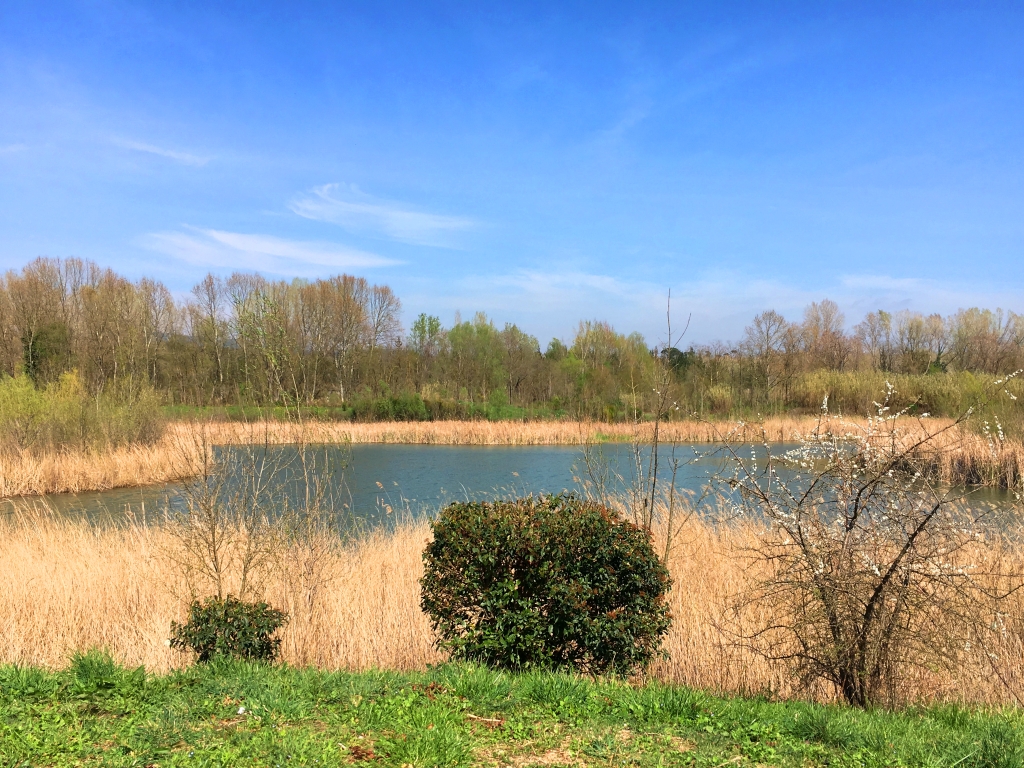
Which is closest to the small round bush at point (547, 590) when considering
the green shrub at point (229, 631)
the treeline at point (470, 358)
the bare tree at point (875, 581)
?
the bare tree at point (875, 581)

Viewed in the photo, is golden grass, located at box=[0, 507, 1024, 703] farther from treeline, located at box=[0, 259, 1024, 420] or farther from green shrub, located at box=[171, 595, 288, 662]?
treeline, located at box=[0, 259, 1024, 420]

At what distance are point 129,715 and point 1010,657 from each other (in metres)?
6.49

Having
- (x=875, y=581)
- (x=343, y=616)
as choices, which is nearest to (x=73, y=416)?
(x=343, y=616)

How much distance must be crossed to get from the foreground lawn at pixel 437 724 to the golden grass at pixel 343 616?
3.90ft

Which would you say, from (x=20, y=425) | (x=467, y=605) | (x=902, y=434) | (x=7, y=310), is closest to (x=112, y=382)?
(x=20, y=425)

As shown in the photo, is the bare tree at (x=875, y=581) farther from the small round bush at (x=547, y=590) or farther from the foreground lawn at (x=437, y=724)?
the small round bush at (x=547, y=590)

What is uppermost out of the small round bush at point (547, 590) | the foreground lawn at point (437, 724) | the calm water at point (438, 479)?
the small round bush at point (547, 590)

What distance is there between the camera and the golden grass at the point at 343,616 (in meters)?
5.54

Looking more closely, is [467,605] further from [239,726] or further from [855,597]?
[855,597]

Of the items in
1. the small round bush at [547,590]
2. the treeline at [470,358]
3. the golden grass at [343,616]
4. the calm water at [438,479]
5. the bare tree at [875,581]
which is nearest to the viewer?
the bare tree at [875,581]

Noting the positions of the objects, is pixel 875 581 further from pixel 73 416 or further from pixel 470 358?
pixel 470 358

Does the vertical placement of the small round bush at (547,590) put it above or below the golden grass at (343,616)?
above

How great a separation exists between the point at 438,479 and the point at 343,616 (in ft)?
44.1

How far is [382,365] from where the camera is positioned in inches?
1822
